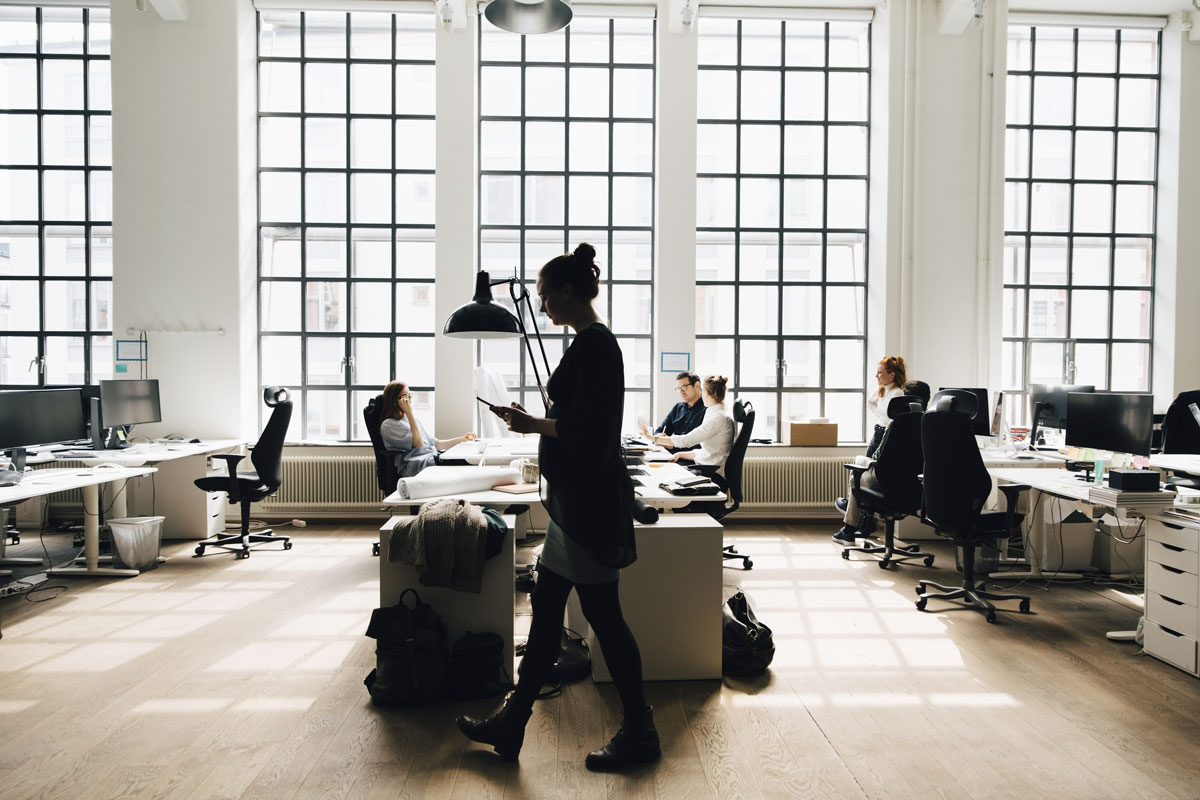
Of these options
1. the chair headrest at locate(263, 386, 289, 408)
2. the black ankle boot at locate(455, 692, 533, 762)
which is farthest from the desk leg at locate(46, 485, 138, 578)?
the black ankle boot at locate(455, 692, 533, 762)

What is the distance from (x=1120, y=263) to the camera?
24.0ft

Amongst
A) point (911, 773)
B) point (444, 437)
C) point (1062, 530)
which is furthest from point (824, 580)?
point (444, 437)

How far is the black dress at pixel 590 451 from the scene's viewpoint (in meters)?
2.12

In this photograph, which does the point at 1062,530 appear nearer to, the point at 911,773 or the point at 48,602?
the point at 911,773

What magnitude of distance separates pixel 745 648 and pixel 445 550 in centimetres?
136

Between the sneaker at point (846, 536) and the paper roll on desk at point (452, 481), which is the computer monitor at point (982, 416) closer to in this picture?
the sneaker at point (846, 536)

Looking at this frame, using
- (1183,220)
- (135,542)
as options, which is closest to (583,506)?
(135,542)

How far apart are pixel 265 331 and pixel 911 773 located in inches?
261

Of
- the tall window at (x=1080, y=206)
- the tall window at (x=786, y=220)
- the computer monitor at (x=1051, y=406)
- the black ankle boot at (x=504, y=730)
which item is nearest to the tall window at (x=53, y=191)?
the tall window at (x=786, y=220)

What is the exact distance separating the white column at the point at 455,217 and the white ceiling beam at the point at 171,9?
2.19 metres

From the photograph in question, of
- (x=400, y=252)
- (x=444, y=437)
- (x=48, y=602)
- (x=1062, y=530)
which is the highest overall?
(x=400, y=252)

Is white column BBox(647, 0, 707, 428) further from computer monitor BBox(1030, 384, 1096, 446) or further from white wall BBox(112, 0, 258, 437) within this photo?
white wall BBox(112, 0, 258, 437)

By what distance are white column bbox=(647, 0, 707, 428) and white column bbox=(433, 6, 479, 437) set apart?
176cm

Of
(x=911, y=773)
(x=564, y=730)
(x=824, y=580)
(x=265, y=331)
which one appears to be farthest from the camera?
(x=265, y=331)
